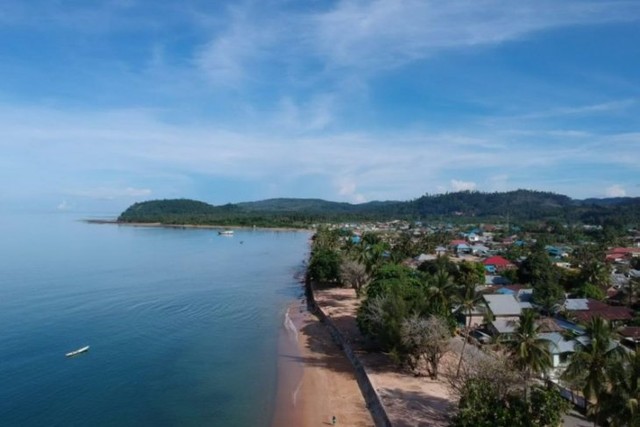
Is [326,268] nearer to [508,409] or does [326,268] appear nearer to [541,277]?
[541,277]

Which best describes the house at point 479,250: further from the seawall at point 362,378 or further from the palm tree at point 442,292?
the palm tree at point 442,292

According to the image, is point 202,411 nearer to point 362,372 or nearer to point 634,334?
point 362,372

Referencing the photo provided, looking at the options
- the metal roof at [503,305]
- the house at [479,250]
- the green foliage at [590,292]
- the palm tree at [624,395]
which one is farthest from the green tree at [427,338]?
the house at [479,250]

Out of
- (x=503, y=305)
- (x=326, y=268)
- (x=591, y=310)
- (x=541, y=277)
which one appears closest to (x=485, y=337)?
(x=503, y=305)

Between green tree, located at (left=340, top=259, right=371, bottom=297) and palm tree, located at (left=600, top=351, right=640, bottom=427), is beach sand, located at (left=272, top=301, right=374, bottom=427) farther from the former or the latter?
green tree, located at (left=340, top=259, right=371, bottom=297)

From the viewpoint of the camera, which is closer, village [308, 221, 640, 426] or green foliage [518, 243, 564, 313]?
village [308, 221, 640, 426]

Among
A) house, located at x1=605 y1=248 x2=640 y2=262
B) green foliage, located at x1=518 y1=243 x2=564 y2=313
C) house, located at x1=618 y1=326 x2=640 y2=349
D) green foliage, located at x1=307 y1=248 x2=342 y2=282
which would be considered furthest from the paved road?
house, located at x1=605 y1=248 x2=640 y2=262
